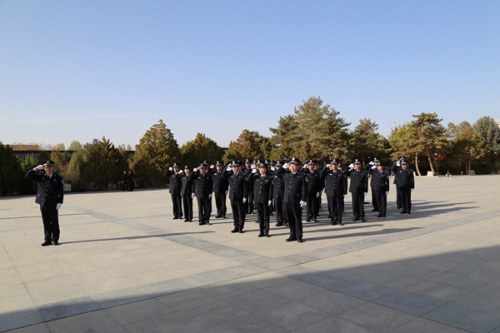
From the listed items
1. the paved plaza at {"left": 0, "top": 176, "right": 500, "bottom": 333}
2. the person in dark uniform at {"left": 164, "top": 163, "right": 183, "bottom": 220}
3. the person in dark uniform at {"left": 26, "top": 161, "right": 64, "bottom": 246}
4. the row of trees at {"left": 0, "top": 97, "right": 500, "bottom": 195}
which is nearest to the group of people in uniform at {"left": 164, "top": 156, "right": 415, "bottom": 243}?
the person in dark uniform at {"left": 164, "top": 163, "right": 183, "bottom": 220}

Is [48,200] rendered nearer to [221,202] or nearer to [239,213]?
[239,213]

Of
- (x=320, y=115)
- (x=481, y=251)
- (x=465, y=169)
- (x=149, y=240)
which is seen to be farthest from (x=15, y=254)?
(x=465, y=169)

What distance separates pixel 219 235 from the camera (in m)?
9.13

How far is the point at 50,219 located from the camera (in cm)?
845

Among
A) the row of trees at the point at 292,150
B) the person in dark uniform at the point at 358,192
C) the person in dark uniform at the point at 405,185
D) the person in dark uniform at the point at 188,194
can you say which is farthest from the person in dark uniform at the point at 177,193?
the row of trees at the point at 292,150

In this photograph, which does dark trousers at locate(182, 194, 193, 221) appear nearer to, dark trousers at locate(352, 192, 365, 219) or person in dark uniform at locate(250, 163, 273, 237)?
person in dark uniform at locate(250, 163, 273, 237)

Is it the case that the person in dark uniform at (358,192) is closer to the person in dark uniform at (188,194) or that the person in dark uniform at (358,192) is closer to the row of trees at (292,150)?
the person in dark uniform at (188,194)

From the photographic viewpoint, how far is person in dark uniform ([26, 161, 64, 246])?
834cm

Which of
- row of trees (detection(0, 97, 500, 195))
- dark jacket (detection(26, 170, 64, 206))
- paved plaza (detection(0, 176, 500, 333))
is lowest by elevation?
paved plaza (detection(0, 176, 500, 333))

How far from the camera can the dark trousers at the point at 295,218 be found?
8.12m

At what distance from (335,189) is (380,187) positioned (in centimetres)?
212

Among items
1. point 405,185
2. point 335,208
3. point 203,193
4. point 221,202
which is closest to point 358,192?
point 335,208

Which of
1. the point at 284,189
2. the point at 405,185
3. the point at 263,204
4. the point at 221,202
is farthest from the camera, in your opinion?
the point at 405,185

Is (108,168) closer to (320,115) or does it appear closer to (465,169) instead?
(320,115)
